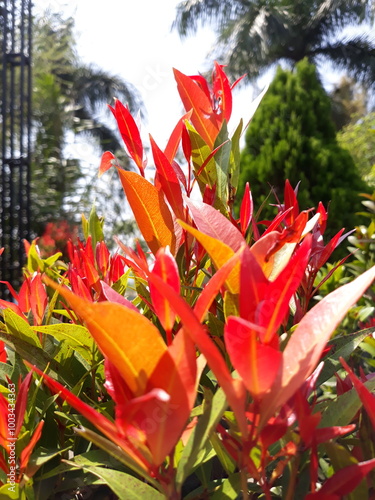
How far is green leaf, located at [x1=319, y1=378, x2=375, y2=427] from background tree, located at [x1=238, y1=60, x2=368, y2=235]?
3.38 meters

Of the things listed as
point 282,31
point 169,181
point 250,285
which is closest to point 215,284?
point 250,285

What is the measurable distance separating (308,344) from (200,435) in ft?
0.39

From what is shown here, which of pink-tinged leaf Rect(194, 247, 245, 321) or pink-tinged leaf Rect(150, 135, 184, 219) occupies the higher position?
pink-tinged leaf Rect(150, 135, 184, 219)

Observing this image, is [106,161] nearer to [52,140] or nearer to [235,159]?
[235,159]

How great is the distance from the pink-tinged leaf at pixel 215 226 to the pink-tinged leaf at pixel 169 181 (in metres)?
0.12

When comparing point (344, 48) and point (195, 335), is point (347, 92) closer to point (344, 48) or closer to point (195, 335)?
point (344, 48)

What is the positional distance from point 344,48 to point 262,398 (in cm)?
1915

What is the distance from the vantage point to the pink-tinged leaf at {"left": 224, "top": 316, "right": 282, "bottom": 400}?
365 millimetres

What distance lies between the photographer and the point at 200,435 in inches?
16.3

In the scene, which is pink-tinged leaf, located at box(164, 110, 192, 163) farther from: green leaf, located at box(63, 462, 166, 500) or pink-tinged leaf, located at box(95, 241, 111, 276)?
green leaf, located at box(63, 462, 166, 500)

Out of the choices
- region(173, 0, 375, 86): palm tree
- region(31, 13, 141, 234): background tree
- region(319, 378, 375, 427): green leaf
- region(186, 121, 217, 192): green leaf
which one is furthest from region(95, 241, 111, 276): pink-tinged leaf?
region(173, 0, 375, 86): palm tree

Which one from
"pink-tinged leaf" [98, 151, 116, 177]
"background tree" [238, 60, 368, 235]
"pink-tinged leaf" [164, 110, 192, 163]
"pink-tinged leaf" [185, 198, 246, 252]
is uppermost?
"background tree" [238, 60, 368, 235]

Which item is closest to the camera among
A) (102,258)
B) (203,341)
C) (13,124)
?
(203,341)

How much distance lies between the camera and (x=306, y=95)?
4840 millimetres
